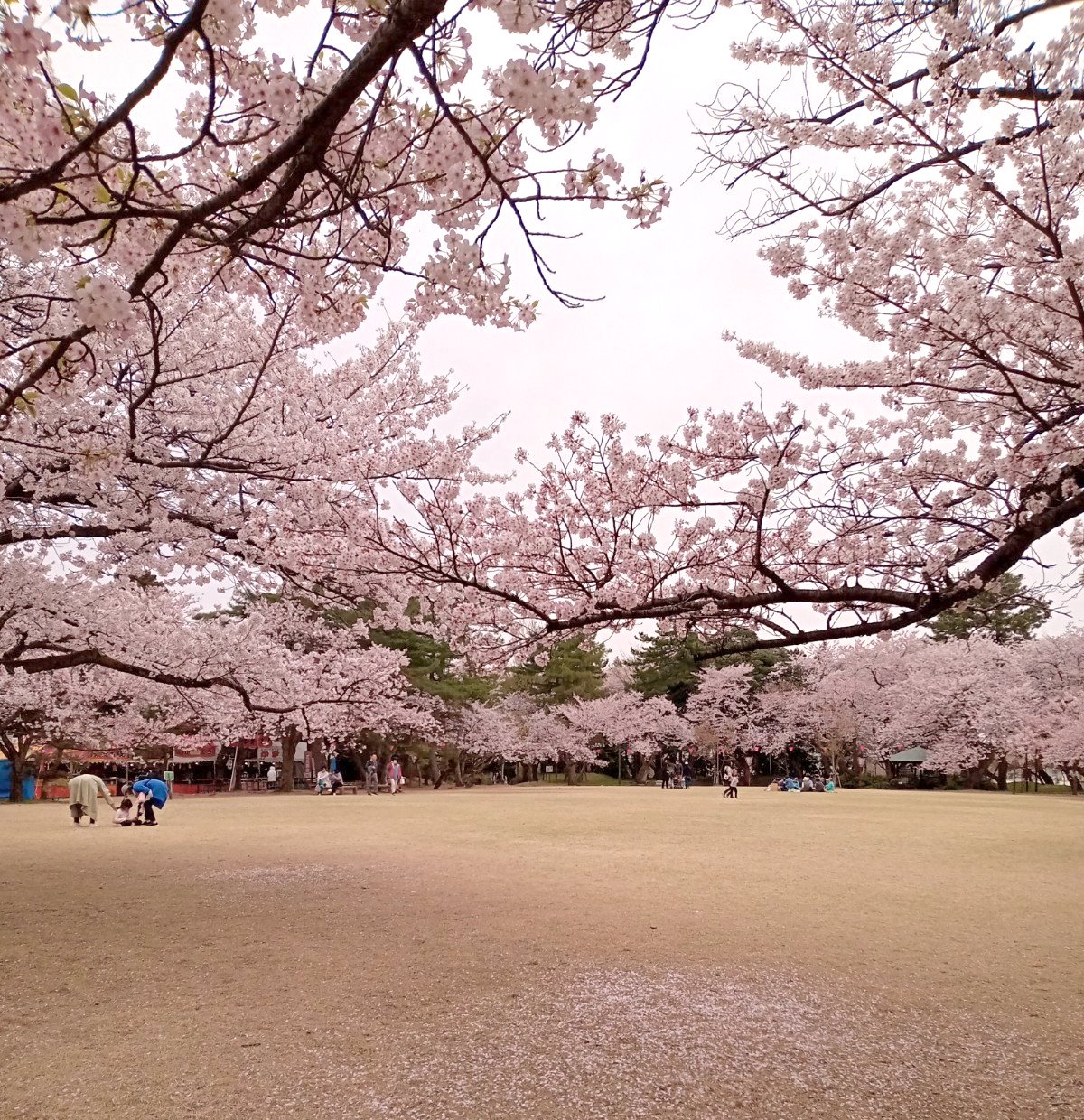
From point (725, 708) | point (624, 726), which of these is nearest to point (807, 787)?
point (725, 708)

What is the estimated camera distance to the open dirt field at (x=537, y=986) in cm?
277

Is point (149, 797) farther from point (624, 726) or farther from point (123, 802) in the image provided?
point (624, 726)

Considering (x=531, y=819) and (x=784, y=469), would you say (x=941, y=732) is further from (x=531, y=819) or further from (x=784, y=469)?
(x=784, y=469)

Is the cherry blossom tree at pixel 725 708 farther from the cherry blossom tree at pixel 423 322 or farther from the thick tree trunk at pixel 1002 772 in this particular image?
the cherry blossom tree at pixel 423 322

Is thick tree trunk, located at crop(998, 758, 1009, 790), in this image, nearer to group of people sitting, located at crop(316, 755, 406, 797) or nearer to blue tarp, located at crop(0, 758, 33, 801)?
group of people sitting, located at crop(316, 755, 406, 797)

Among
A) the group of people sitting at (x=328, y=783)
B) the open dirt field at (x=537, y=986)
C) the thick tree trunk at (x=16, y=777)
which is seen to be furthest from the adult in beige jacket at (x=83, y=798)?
the group of people sitting at (x=328, y=783)

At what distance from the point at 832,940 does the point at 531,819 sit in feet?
28.4

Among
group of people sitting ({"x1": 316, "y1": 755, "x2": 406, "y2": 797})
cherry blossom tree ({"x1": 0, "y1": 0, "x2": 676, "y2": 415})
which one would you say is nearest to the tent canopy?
group of people sitting ({"x1": 316, "y1": 755, "x2": 406, "y2": 797})

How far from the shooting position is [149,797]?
39.7ft

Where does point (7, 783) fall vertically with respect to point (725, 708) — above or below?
below

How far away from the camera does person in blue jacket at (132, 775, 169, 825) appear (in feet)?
39.1

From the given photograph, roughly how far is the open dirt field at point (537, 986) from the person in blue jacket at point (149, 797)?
3511mm

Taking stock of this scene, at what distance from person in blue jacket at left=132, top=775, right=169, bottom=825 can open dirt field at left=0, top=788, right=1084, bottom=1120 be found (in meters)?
3.51

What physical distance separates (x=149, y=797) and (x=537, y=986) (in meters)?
10.4
